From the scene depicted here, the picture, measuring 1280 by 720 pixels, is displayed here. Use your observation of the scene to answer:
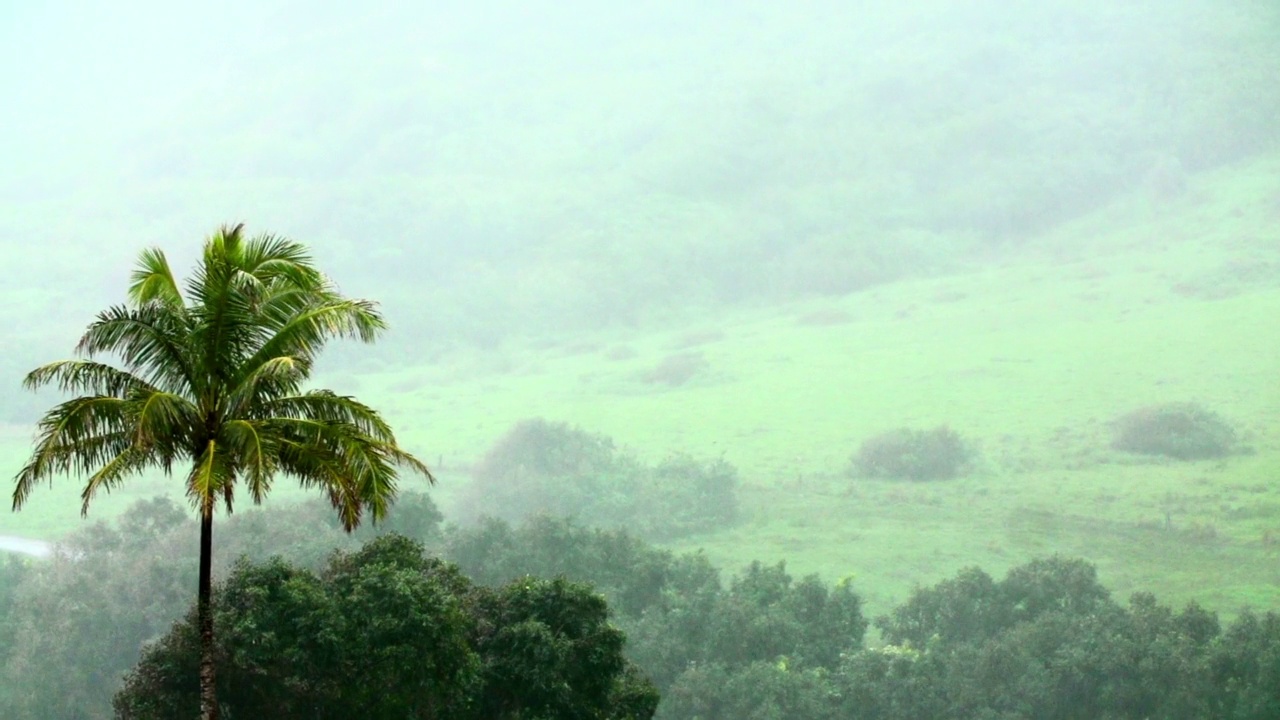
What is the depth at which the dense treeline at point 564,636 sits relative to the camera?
19.5 metres

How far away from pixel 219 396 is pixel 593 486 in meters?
49.0

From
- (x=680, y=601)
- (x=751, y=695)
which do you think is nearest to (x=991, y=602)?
(x=680, y=601)

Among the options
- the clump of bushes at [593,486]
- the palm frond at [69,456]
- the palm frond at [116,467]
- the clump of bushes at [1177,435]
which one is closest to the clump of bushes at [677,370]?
the clump of bushes at [593,486]

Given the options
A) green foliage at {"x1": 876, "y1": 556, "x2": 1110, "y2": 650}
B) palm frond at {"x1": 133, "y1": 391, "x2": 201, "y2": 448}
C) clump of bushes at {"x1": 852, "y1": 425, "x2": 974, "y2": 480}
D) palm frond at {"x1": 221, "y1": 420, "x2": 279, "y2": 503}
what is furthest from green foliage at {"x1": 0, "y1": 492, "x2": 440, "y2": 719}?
clump of bushes at {"x1": 852, "y1": 425, "x2": 974, "y2": 480}

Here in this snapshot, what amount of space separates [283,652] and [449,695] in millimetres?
2661

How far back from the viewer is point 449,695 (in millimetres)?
19891

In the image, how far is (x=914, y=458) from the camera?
69750mm

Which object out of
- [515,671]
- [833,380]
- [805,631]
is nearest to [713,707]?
[805,631]

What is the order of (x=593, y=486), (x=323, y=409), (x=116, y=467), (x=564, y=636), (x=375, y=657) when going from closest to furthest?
(x=116, y=467)
(x=323, y=409)
(x=375, y=657)
(x=564, y=636)
(x=593, y=486)

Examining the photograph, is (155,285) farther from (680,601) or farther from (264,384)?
(680,601)

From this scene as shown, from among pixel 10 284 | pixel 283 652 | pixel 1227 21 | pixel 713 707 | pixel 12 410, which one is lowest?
pixel 713 707

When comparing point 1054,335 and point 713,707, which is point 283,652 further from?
point 1054,335

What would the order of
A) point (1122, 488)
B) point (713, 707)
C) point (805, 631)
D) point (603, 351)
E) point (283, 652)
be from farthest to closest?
point (603, 351) → point (1122, 488) → point (805, 631) → point (713, 707) → point (283, 652)

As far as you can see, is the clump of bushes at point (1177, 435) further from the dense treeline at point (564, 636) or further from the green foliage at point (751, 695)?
the green foliage at point (751, 695)
